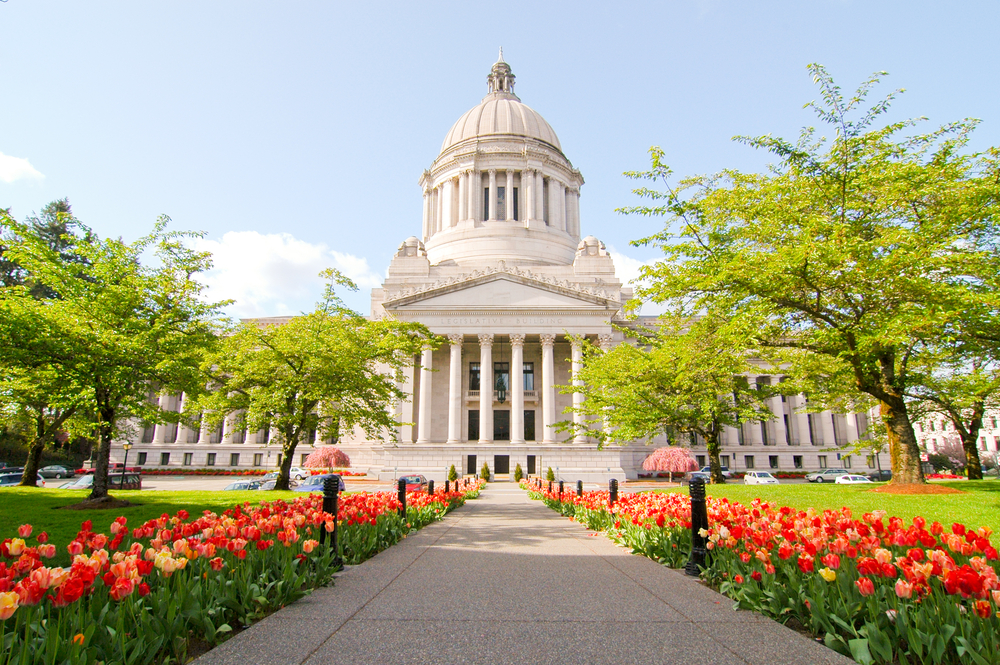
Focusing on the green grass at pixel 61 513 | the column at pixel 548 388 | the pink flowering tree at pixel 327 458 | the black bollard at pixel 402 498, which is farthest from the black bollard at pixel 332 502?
the column at pixel 548 388

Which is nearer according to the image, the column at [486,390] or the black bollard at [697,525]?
the black bollard at [697,525]

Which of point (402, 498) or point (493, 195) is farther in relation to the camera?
point (493, 195)

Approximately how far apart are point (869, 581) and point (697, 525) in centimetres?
401

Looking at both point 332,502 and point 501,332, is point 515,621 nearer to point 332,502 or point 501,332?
point 332,502

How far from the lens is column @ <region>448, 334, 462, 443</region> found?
157 feet

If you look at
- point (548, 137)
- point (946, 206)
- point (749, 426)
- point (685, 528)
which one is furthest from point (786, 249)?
point (548, 137)

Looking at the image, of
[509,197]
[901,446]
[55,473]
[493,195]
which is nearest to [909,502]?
[901,446]

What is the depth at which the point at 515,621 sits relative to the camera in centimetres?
597

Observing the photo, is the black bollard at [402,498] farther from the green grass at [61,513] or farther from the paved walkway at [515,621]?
the green grass at [61,513]

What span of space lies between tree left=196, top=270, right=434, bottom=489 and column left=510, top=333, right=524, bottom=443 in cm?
2220

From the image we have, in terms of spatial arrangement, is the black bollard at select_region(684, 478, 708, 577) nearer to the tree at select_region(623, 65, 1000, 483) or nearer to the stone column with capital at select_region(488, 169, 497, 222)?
the tree at select_region(623, 65, 1000, 483)

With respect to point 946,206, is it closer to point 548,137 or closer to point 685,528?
point 685,528

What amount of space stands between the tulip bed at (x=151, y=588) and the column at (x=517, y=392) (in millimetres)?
39460

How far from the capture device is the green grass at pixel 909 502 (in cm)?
1163
